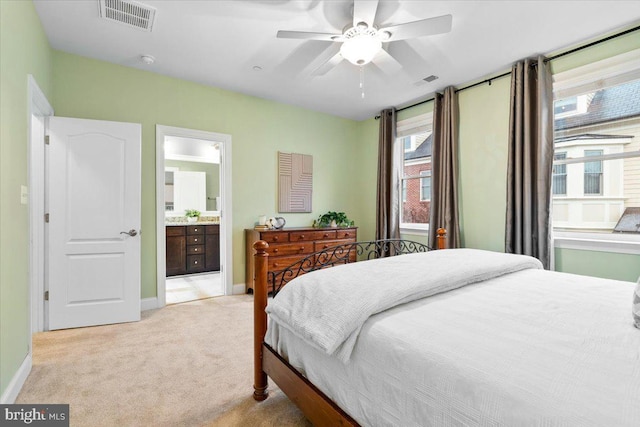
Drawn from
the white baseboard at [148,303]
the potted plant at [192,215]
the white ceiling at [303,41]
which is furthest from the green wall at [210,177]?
the white baseboard at [148,303]

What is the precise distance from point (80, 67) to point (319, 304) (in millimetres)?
3619

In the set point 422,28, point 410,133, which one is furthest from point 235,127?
point 422,28

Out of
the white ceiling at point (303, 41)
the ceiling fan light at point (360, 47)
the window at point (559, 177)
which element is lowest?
the window at point (559, 177)

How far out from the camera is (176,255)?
530 cm

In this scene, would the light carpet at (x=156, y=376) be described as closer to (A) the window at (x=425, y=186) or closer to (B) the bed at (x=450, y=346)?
(B) the bed at (x=450, y=346)

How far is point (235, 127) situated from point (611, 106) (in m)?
4.07

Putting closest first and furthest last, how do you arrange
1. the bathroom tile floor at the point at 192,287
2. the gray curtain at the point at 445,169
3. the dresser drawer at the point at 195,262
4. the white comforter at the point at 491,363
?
1. the white comforter at the point at 491,363
2. the gray curtain at the point at 445,169
3. the bathroom tile floor at the point at 192,287
4. the dresser drawer at the point at 195,262

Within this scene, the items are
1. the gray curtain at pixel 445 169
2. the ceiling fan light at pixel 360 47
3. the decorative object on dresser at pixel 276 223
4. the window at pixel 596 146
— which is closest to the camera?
the ceiling fan light at pixel 360 47

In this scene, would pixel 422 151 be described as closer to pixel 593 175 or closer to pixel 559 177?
pixel 559 177

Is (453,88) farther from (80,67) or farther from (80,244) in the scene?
(80,244)

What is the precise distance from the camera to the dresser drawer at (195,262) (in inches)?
214

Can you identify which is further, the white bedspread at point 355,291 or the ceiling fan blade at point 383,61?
the ceiling fan blade at point 383,61

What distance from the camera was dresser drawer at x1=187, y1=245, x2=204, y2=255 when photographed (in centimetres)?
545

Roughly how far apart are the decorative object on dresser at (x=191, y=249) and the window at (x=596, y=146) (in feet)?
16.6
